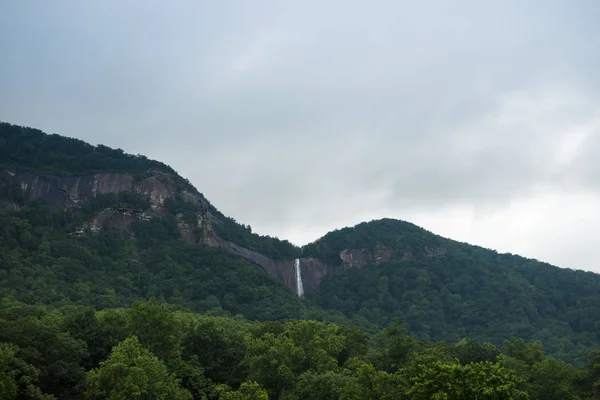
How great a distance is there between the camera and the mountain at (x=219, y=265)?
354 feet

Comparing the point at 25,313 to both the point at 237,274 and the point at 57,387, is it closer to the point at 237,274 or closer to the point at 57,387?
the point at 57,387

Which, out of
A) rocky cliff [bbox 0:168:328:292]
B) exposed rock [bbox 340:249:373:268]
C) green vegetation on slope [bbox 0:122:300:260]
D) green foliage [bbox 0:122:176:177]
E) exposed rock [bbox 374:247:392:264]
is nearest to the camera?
rocky cliff [bbox 0:168:328:292]

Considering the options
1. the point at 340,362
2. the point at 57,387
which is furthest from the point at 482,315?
the point at 57,387

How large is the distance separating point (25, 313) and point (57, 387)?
44.0 ft

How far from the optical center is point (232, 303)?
380 feet

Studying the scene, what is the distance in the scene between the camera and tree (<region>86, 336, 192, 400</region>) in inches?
1411

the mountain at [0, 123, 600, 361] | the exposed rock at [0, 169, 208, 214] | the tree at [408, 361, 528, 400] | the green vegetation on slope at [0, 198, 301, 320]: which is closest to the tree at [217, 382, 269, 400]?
the tree at [408, 361, 528, 400]

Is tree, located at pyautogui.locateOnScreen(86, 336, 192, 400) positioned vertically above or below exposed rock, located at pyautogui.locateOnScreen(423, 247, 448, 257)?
below

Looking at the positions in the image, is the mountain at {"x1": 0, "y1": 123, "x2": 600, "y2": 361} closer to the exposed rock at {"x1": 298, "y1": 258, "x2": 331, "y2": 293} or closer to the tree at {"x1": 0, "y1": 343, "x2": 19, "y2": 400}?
the exposed rock at {"x1": 298, "y1": 258, "x2": 331, "y2": 293}

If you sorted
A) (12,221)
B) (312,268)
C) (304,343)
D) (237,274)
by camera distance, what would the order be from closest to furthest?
(304,343)
(12,221)
(237,274)
(312,268)

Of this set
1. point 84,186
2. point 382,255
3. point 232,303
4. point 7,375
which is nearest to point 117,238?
point 84,186

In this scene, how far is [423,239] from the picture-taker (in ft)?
567

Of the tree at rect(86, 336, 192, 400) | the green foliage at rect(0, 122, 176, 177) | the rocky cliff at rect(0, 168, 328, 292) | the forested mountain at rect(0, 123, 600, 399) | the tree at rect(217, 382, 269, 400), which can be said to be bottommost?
the tree at rect(217, 382, 269, 400)

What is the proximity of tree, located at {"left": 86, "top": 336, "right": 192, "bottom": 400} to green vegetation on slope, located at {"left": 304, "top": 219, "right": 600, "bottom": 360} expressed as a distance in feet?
262
